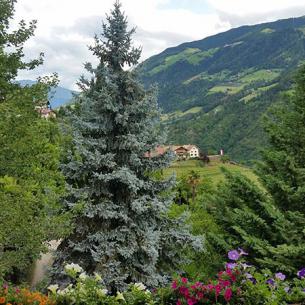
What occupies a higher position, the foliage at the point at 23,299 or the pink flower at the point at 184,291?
the foliage at the point at 23,299

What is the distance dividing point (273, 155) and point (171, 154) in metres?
3.41

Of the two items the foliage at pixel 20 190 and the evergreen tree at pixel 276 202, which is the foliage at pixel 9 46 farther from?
the evergreen tree at pixel 276 202

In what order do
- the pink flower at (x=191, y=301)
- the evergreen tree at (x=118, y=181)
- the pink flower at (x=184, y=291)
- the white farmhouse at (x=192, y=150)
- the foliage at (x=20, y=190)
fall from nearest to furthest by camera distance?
the pink flower at (x=191, y=301) → the pink flower at (x=184, y=291) → the foliage at (x=20, y=190) → the evergreen tree at (x=118, y=181) → the white farmhouse at (x=192, y=150)

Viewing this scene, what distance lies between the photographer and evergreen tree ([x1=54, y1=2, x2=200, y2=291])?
1430cm

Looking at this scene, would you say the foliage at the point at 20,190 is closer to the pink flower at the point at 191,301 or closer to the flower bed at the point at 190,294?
the flower bed at the point at 190,294

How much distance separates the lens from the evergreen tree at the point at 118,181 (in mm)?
14305

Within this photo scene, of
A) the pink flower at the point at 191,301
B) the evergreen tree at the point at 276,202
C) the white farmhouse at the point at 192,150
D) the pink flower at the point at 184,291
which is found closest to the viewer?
the pink flower at the point at 191,301

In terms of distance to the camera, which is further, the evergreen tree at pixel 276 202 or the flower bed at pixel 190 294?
the evergreen tree at pixel 276 202

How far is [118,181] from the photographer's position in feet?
47.8

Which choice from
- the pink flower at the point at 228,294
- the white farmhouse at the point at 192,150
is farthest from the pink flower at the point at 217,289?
the white farmhouse at the point at 192,150

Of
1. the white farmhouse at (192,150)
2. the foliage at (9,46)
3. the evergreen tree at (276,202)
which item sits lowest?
the white farmhouse at (192,150)

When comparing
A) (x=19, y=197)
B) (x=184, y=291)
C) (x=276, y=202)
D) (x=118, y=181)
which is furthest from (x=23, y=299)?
(x=276, y=202)

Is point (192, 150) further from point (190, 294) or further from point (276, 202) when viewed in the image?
point (190, 294)

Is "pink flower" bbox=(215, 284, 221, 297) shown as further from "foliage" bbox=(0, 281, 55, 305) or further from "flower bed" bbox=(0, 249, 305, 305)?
"foliage" bbox=(0, 281, 55, 305)
